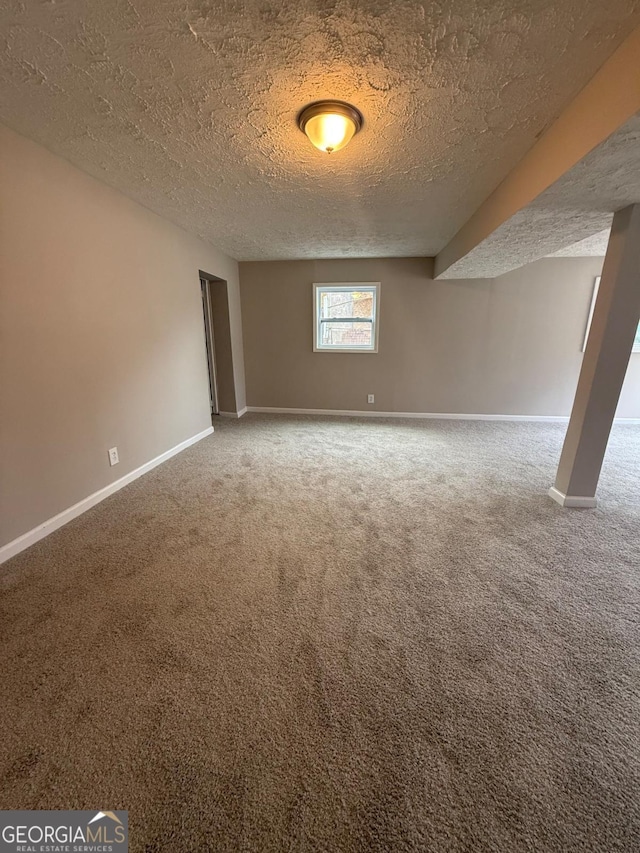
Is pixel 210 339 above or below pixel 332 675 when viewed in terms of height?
above

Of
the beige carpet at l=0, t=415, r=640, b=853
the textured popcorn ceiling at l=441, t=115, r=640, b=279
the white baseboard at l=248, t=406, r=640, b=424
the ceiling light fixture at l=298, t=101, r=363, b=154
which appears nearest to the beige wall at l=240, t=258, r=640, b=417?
the white baseboard at l=248, t=406, r=640, b=424

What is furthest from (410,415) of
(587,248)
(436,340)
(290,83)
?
(290,83)

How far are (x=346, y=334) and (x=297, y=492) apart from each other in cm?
303

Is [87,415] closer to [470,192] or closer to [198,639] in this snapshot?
[198,639]

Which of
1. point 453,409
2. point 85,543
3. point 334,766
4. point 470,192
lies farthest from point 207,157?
point 453,409

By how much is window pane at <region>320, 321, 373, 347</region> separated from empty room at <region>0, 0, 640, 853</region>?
4.95 feet

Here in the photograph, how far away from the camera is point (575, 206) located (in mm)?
2014

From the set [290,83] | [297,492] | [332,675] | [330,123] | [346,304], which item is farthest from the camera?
[346,304]

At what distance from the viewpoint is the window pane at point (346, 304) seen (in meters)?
4.78

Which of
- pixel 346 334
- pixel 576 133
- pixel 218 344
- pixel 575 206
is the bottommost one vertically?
pixel 218 344

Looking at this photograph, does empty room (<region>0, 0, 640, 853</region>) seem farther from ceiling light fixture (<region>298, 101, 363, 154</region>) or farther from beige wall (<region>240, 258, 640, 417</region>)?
beige wall (<region>240, 258, 640, 417</region>)

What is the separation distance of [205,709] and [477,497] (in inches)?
89.1

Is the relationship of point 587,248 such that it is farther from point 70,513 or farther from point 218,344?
point 70,513

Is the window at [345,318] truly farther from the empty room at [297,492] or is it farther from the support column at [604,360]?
the support column at [604,360]
